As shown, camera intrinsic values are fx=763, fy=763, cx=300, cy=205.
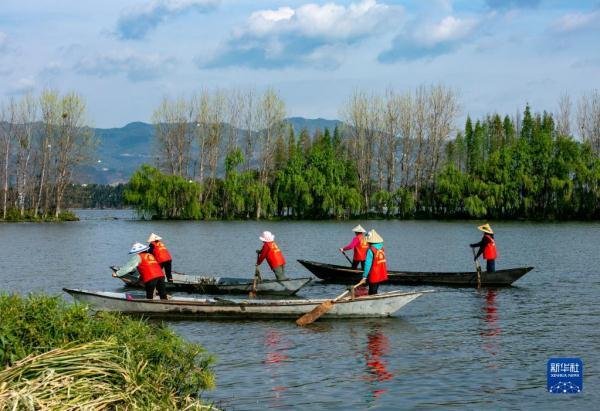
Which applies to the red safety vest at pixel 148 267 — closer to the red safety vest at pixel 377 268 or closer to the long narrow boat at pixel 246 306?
the long narrow boat at pixel 246 306

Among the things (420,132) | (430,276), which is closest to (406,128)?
(420,132)

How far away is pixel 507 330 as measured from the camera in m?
18.0

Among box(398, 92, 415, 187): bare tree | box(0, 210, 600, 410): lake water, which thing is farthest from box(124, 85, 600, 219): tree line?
box(0, 210, 600, 410): lake water

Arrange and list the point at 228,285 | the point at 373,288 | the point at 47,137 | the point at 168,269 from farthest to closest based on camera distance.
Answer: the point at 47,137 → the point at 228,285 → the point at 168,269 → the point at 373,288

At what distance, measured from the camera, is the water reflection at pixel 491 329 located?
51.2 feet

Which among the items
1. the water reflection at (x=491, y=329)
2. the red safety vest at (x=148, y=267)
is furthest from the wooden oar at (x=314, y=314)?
the red safety vest at (x=148, y=267)

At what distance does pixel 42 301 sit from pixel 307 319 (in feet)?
29.9

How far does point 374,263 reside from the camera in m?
19.2

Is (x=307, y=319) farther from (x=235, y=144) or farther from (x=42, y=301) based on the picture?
(x=235, y=144)

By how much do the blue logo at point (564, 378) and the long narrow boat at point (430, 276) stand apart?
13.6m

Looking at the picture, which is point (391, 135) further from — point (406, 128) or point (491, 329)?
point (491, 329)

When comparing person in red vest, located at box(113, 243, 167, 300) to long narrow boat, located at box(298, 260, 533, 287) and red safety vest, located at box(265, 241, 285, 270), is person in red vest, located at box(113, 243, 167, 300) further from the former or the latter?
long narrow boat, located at box(298, 260, 533, 287)

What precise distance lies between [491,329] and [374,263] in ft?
10.6

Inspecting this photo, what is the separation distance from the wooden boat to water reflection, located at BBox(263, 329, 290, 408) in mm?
5552
